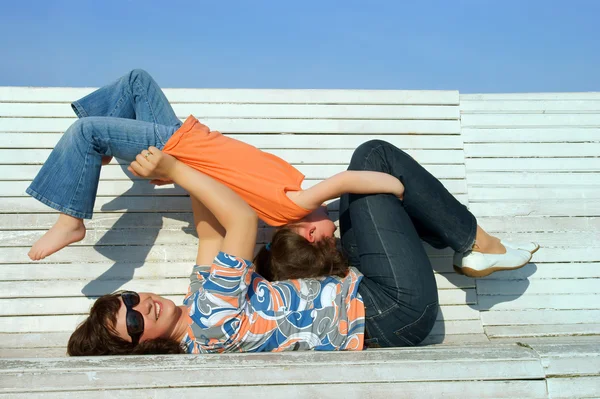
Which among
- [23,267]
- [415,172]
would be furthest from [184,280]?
[415,172]

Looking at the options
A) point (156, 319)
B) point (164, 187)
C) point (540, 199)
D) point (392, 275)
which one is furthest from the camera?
point (540, 199)

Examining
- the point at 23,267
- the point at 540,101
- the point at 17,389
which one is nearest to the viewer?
the point at 17,389

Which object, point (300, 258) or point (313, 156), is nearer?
point (300, 258)

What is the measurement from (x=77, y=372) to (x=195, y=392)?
448 millimetres

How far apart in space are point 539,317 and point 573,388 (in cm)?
116

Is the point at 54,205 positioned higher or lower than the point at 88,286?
higher

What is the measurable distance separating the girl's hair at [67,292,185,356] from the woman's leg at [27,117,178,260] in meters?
0.55

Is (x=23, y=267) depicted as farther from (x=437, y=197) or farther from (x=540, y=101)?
(x=540, y=101)

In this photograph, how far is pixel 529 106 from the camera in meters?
4.13

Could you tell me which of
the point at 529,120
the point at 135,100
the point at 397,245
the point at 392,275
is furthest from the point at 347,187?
the point at 529,120

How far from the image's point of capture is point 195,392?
2344 millimetres

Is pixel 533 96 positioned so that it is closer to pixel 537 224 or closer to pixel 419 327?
pixel 537 224

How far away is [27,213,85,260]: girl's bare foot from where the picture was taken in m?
3.12

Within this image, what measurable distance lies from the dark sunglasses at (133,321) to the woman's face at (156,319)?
0.02 m
